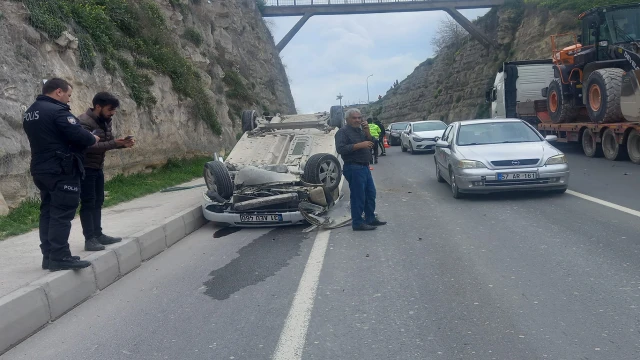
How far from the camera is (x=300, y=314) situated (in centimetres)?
545

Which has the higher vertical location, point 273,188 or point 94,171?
point 94,171

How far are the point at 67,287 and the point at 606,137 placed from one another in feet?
50.5

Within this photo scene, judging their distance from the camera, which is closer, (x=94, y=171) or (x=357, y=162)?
(x=94, y=171)

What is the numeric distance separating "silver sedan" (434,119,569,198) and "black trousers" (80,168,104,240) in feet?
21.0

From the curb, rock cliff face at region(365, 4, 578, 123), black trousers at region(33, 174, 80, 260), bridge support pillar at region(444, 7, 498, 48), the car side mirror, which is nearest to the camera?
the curb

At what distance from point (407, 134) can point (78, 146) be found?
22.7 m

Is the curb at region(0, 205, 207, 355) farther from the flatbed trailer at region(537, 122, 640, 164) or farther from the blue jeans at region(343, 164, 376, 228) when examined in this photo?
the flatbed trailer at region(537, 122, 640, 164)

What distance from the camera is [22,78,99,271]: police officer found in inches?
234

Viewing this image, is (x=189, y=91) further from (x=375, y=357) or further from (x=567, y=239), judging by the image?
(x=375, y=357)

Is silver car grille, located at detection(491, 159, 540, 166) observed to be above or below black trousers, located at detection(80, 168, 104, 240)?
below

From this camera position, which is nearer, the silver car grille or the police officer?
the police officer

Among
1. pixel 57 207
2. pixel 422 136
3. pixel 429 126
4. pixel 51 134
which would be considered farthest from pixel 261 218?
pixel 429 126

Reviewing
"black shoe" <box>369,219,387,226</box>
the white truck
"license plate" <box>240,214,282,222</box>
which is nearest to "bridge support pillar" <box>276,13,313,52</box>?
the white truck

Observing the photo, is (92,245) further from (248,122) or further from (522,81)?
(522,81)
